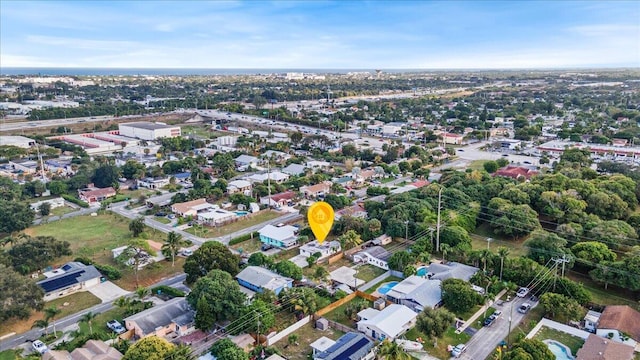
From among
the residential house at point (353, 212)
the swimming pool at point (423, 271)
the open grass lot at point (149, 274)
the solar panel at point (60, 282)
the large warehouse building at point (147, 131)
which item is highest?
the large warehouse building at point (147, 131)

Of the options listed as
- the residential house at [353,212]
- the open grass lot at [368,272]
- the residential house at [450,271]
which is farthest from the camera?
the residential house at [353,212]

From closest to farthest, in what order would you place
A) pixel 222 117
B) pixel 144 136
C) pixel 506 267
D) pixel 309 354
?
pixel 309 354
pixel 506 267
pixel 144 136
pixel 222 117

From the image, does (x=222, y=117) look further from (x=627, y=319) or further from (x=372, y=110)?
(x=627, y=319)

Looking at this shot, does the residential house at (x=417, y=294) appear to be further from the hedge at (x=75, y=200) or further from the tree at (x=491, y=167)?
the hedge at (x=75, y=200)

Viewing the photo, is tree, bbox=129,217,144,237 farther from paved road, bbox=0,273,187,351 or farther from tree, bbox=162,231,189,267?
paved road, bbox=0,273,187,351

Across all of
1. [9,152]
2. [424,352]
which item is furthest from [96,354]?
[9,152]

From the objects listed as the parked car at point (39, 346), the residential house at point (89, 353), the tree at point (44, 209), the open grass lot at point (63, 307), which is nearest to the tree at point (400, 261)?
the residential house at point (89, 353)

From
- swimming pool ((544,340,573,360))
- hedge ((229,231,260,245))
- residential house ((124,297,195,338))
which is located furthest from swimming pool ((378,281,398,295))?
hedge ((229,231,260,245))
